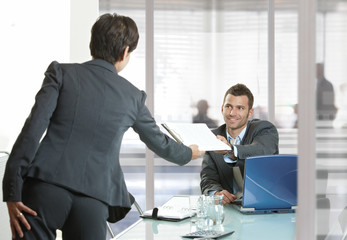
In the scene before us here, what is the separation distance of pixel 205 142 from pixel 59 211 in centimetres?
93

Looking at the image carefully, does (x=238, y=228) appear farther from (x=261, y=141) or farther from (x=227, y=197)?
(x=261, y=141)

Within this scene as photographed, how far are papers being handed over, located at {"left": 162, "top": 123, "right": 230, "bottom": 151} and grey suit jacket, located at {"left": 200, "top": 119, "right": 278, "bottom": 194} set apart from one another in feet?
1.77

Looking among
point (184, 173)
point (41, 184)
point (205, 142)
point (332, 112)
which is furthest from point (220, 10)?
point (332, 112)

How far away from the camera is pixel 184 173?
5.45 m

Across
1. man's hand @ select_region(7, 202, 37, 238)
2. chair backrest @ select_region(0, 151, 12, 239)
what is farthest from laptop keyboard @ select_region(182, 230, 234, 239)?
chair backrest @ select_region(0, 151, 12, 239)

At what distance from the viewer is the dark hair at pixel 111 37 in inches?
77.3

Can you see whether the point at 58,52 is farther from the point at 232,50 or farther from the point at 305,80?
the point at 305,80

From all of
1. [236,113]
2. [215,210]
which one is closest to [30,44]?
[236,113]

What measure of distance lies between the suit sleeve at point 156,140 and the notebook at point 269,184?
14.9 inches

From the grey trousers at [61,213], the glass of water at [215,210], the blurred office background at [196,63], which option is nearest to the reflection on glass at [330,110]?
the grey trousers at [61,213]

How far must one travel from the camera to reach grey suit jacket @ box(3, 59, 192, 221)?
1.74 m

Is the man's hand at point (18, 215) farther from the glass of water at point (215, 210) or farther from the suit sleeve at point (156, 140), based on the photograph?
the glass of water at point (215, 210)

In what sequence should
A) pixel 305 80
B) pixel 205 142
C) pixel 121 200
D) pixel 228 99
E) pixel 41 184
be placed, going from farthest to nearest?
pixel 228 99 < pixel 205 142 < pixel 121 200 < pixel 41 184 < pixel 305 80

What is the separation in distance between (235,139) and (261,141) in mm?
191
